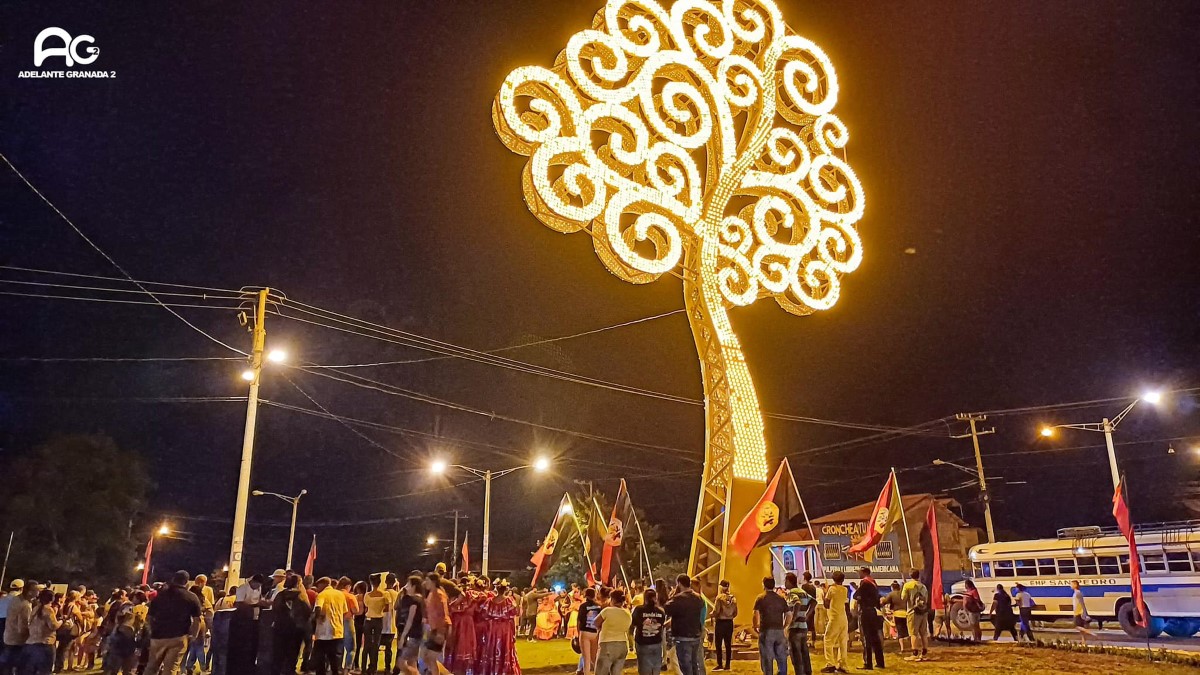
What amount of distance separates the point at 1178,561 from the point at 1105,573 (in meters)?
2.35

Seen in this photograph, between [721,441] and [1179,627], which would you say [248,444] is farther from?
[1179,627]

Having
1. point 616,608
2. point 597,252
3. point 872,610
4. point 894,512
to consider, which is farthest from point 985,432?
point 616,608

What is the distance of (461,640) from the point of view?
47.3 feet

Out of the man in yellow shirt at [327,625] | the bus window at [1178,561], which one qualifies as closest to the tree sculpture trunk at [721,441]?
the man in yellow shirt at [327,625]

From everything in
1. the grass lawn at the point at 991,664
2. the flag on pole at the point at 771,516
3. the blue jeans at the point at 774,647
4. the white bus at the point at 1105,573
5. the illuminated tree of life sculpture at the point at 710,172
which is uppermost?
the illuminated tree of life sculpture at the point at 710,172

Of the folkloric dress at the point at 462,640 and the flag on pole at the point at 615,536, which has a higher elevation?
the flag on pole at the point at 615,536

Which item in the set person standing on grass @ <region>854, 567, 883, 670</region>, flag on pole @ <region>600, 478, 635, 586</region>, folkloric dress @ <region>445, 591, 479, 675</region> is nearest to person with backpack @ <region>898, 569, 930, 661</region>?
person standing on grass @ <region>854, 567, 883, 670</region>

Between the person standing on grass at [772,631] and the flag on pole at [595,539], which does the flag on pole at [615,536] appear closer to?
the flag on pole at [595,539]

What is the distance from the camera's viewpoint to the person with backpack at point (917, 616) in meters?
17.2

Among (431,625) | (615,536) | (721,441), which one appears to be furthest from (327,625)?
(615,536)

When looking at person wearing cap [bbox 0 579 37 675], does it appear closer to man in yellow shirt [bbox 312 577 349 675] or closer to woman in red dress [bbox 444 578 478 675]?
man in yellow shirt [bbox 312 577 349 675]

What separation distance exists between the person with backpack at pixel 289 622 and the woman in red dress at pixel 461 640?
8.00 ft

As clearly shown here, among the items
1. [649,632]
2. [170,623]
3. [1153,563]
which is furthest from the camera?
[1153,563]

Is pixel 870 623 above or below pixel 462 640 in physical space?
above
